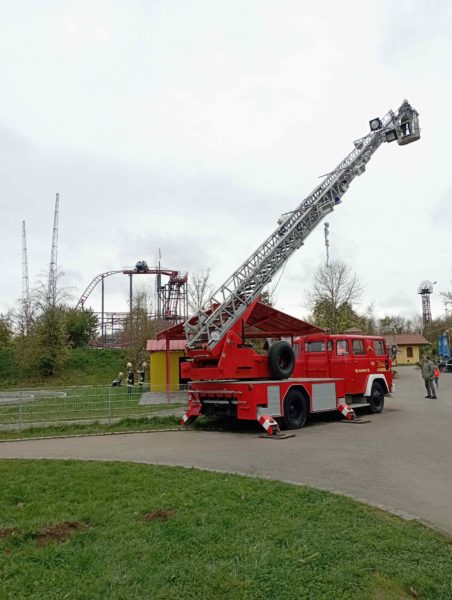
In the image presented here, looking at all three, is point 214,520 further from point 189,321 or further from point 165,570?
point 189,321

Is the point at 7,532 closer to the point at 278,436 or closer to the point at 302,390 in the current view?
the point at 278,436

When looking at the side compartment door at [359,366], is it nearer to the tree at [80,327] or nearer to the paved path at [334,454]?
the paved path at [334,454]

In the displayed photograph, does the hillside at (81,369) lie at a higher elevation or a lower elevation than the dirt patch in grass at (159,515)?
higher

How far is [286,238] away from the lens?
45.8ft

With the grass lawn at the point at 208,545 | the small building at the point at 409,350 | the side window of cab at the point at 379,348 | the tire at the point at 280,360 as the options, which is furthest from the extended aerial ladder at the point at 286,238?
the small building at the point at 409,350

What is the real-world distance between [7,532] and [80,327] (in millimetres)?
45306

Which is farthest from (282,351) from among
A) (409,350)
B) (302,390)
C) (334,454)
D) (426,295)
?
(426,295)

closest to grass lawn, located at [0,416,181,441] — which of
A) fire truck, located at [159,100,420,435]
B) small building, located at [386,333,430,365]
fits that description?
fire truck, located at [159,100,420,435]

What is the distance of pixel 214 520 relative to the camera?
497cm

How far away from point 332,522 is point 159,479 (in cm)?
261

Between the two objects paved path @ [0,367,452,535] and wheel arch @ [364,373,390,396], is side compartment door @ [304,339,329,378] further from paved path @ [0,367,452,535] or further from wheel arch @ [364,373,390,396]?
paved path @ [0,367,452,535]

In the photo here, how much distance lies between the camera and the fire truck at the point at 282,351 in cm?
1210

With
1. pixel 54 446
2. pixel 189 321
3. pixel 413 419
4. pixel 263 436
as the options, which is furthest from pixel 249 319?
pixel 54 446

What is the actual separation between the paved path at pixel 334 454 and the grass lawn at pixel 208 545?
2.76 ft
